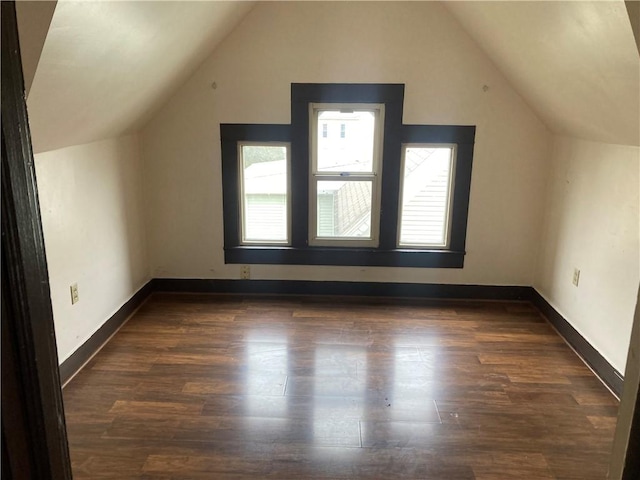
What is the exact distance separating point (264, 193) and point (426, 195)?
1296 mm

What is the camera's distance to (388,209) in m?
3.68

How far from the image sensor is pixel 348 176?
12.0ft

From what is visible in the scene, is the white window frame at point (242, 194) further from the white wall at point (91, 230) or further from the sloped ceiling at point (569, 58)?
the sloped ceiling at point (569, 58)

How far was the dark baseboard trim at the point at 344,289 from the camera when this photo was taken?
383 centimetres

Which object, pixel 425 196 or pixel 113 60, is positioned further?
pixel 425 196

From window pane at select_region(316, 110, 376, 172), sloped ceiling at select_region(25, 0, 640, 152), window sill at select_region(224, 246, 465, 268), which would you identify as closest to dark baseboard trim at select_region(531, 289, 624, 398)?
window sill at select_region(224, 246, 465, 268)

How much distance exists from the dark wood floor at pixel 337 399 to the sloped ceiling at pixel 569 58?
4.82 feet

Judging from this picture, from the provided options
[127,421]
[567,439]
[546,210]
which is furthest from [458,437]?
[546,210]

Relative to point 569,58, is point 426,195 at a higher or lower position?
lower

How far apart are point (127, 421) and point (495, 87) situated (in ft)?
10.5

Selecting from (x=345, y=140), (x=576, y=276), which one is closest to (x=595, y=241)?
(x=576, y=276)

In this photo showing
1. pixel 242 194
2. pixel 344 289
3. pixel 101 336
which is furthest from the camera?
pixel 344 289

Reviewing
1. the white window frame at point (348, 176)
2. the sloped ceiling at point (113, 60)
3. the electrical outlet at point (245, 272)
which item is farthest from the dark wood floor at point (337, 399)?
the sloped ceiling at point (113, 60)

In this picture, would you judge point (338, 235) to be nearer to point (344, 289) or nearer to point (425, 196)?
point (344, 289)
